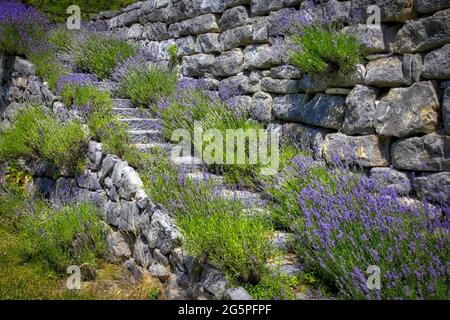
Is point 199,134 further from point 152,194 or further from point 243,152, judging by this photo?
point 152,194

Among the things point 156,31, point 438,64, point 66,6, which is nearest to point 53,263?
point 438,64

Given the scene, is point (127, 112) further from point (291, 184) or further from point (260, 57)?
point (291, 184)

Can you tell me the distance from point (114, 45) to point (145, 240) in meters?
4.04

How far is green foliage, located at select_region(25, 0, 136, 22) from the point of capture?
9.22 metres

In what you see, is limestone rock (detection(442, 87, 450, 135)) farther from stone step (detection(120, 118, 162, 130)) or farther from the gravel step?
stone step (detection(120, 118, 162, 130))

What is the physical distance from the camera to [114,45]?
6656 mm

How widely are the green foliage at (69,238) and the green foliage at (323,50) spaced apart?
2.48 m

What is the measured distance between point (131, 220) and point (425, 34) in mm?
2851

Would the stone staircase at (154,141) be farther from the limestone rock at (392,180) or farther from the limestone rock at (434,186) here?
the limestone rock at (434,186)

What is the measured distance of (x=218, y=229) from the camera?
2.87 meters

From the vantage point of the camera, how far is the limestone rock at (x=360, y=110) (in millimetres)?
3463

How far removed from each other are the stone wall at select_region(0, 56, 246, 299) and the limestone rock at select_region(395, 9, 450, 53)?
2205mm
